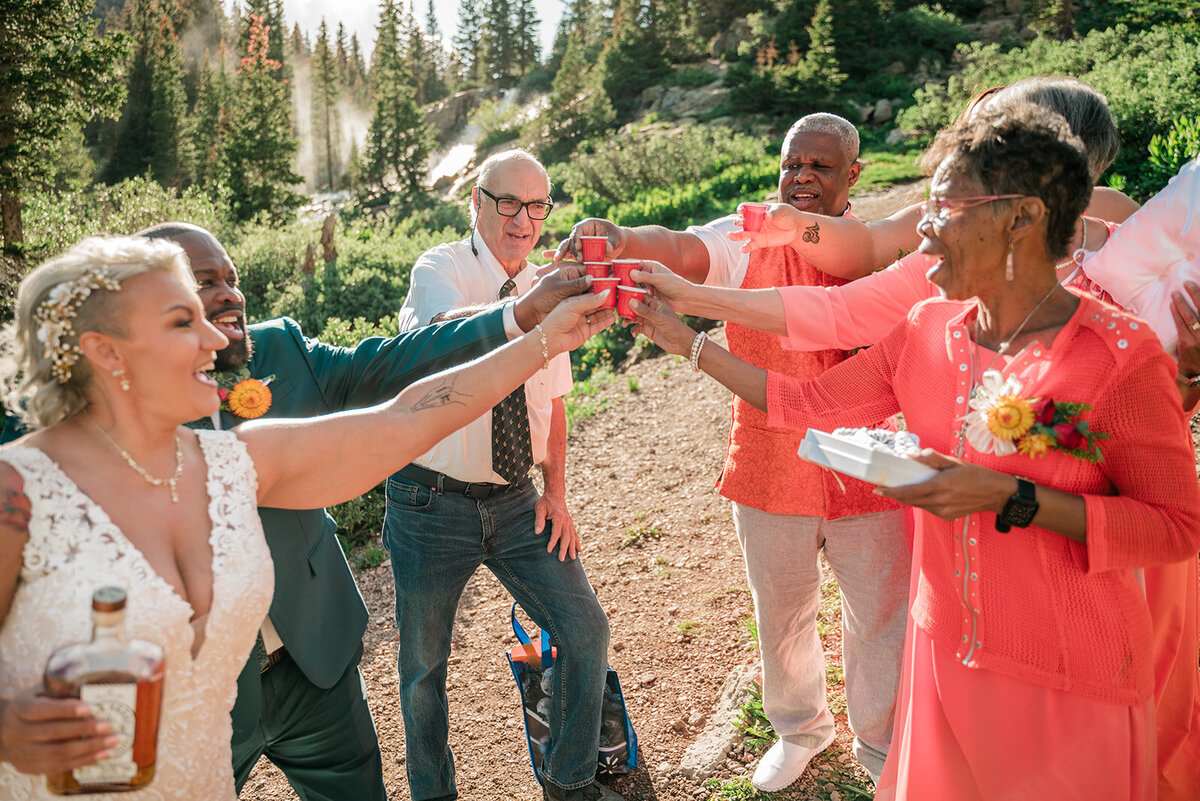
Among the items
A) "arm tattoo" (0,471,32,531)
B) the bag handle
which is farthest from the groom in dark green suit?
the bag handle

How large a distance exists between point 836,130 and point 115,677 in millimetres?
3277

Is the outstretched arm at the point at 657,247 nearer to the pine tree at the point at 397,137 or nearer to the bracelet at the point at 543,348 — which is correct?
the bracelet at the point at 543,348

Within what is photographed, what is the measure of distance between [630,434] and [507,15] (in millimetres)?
69551

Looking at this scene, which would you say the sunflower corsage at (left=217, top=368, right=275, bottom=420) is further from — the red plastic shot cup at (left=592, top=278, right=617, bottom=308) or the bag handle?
the bag handle

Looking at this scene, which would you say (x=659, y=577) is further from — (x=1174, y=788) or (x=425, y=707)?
(x=1174, y=788)

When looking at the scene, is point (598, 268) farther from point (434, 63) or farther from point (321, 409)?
point (434, 63)

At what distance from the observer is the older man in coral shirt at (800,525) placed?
334 cm

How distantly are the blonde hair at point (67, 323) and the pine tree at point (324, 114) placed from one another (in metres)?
62.2

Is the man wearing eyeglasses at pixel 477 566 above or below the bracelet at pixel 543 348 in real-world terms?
below

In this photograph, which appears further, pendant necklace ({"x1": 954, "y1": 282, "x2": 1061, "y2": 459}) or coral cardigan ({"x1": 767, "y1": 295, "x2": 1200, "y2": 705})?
pendant necklace ({"x1": 954, "y1": 282, "x2": 1061, "y2": 459})

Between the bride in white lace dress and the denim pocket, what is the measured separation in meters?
1.29

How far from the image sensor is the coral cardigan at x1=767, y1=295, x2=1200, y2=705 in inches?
81.6

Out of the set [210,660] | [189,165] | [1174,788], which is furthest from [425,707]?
[189,165]

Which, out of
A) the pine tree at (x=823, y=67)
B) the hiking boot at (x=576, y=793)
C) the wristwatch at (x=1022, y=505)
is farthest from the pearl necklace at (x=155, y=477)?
the pine tree at (x=823, y=67)
